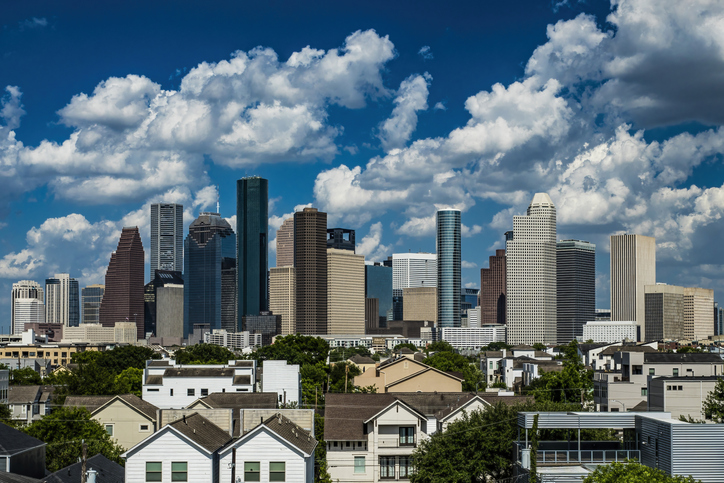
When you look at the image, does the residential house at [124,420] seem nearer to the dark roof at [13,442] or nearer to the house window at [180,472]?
the dark roof at [13,442]

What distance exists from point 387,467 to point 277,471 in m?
23.0

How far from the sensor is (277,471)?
48000 millimetres

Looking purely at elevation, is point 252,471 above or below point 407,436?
above

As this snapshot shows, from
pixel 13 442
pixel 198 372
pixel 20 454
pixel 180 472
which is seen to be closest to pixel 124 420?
pixel 198 372

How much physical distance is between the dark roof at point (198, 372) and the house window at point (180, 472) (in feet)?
176

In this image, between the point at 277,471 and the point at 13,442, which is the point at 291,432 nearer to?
the point at 277,471

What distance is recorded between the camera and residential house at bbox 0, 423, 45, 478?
50.1 metres

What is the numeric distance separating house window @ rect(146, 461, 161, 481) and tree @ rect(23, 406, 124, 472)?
52.7ft

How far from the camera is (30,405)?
108 meters

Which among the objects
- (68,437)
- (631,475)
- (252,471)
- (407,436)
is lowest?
(407,436)

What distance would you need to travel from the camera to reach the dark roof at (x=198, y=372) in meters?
101

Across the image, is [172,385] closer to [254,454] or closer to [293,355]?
[254,454]

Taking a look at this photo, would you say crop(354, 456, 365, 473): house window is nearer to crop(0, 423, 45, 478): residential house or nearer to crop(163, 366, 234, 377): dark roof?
crop(0, 423, 45, 478): residential house

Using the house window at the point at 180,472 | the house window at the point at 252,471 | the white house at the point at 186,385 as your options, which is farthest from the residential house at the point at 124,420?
the house window at the point at 252,471
